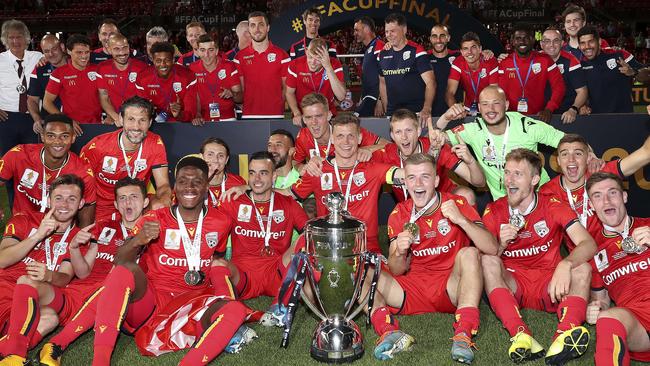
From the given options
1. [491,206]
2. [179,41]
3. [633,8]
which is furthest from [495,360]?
[633,8]

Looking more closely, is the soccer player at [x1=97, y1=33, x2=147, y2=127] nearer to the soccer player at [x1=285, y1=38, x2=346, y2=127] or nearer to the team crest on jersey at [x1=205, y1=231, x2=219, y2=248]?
the soccer player at [x1=285, y1=38, x2=346, y2=127]

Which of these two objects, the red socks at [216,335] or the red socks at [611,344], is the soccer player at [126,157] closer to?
the red socks at [216,335]

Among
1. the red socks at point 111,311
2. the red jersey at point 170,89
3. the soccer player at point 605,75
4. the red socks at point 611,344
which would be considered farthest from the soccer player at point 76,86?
the red socks at point 611,344

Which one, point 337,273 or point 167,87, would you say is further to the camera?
point 167,87

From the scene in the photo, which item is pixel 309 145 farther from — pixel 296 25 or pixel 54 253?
Answer: pixel 296 25

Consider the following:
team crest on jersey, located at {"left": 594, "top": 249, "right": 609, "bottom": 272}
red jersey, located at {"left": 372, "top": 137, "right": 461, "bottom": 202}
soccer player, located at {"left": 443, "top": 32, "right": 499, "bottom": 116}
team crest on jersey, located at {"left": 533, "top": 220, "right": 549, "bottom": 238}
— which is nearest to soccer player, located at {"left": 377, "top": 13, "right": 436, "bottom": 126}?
soccer player, located at {"left": 443, "top": 32, "right": 499, "bottom": 116}

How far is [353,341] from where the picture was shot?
420 cm

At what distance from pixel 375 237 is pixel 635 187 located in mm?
3202

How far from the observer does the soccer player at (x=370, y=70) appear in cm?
868

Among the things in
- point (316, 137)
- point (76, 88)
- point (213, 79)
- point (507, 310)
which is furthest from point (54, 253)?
point (213, 79)

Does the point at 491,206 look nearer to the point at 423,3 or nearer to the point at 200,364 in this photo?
the point at 200,364

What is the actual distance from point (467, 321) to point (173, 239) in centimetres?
195

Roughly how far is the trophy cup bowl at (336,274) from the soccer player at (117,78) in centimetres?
403

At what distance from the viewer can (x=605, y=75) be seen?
8.36 meters
